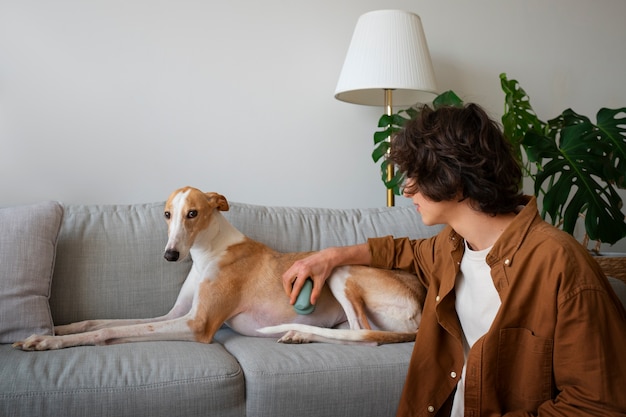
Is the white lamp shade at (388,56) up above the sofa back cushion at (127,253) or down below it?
above

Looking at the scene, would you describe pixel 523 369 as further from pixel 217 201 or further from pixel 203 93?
pixel 203 93

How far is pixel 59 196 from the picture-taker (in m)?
2.85

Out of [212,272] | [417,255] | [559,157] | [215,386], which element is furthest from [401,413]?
[559,157]

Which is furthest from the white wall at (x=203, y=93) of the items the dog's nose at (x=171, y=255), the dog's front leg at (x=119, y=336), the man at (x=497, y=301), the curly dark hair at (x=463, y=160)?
the curly dark hair at (x=463, y=160)

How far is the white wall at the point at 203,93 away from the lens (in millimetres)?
2793

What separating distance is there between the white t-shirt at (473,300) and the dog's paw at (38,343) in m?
1.19

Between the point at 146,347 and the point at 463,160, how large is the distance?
3.69ft

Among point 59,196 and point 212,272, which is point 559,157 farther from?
point 59,196

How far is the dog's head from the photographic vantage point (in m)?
2.17

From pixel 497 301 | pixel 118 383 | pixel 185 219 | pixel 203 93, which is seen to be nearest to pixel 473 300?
pixel 497 301

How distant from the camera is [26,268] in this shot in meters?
2.10

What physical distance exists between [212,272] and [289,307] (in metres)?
0.31

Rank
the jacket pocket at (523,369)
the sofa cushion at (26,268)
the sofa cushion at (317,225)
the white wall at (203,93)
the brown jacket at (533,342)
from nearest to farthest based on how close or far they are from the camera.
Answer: the brown jacket at (533,342), the jacket pocket at (523,369), the sofa cushion at (26,268), the sofa cushion at (317,225), the white wall at (203,93)

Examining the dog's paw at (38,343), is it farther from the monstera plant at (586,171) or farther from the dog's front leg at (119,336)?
the monstera plant at (586,171)
